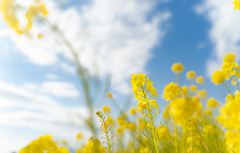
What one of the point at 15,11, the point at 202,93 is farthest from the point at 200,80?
the point at 15,11

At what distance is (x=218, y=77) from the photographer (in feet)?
10.4

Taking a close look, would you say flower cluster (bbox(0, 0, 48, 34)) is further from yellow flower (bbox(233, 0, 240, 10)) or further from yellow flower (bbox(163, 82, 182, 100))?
yellow flower (bbox(233, 0, 240, 10))

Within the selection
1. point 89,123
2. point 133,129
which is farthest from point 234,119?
point 133,129

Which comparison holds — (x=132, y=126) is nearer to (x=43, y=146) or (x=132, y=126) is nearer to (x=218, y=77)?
(x=218, y=77)

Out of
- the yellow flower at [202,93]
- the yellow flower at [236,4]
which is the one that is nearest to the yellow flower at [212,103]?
the yellow flower at [202,93]

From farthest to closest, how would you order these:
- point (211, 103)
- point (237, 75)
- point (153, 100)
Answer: point (211, 103)
point (237, 75)
point (153, 100)

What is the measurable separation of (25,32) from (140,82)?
186cm

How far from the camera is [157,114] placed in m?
2.17

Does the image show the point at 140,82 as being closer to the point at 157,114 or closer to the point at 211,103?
the point at 157,114

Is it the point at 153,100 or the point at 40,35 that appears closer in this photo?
the point at 153,100

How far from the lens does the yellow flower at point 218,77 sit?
3154 millimetres

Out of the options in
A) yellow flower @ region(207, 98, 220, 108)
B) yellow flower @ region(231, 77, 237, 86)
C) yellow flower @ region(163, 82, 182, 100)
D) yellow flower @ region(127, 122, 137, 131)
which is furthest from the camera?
yellow flower @ region(207, 98, 220, 108)

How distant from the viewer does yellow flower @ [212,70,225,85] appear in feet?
10.3

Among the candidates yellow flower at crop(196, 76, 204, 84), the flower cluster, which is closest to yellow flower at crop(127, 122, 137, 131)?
the flower cluster
